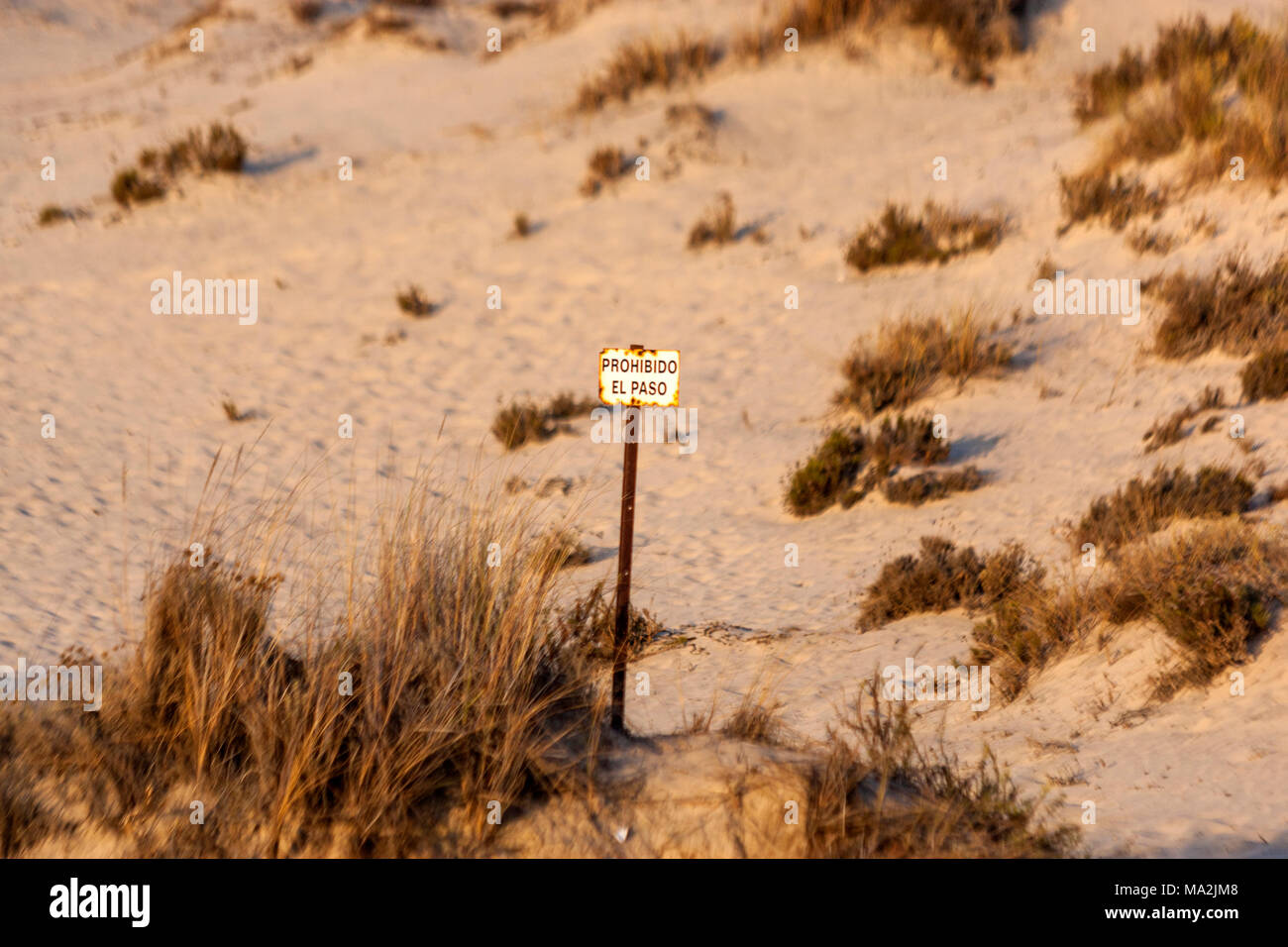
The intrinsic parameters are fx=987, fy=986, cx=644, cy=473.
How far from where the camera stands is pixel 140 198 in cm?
1385

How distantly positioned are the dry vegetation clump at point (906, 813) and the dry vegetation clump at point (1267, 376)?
196 inches

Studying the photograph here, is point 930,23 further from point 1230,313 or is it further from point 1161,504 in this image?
point 1161,504

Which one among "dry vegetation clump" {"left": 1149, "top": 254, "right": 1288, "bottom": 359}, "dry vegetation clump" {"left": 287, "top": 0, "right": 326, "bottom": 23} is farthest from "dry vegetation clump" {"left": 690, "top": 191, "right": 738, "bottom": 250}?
"dry vegetation clump" {"left": 287, "top": 0, "right": 326, "bottom": 23}

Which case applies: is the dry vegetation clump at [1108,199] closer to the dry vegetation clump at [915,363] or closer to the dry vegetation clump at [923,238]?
the dry vegetation clump at [923,238]

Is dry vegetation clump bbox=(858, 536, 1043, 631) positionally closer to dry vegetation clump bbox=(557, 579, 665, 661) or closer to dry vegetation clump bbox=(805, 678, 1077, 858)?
dry vegetation clump bbox=(557, 579, 665, 661)

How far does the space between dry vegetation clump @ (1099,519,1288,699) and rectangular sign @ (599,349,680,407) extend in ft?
8.37

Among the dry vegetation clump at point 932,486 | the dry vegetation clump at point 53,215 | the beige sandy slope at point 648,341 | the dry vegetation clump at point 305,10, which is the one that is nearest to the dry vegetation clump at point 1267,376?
the beige sandy slope at point 648,341

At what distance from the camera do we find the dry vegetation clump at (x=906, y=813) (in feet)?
9.15

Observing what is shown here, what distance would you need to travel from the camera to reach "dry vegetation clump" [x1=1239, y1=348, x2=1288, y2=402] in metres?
6.81

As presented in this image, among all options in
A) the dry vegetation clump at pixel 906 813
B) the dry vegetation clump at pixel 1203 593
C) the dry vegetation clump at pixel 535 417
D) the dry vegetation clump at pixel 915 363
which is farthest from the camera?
the dry vegetation clump at pixel 535 417

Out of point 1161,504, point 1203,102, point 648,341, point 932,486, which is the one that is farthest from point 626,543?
point 1203,102

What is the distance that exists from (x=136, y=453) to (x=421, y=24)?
1585 centimetres
